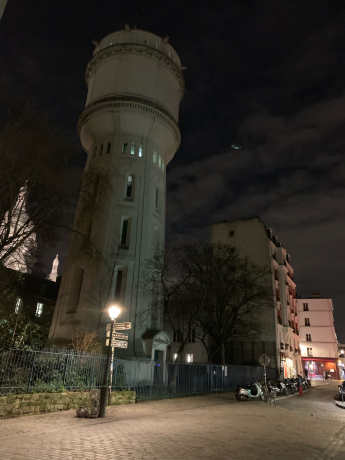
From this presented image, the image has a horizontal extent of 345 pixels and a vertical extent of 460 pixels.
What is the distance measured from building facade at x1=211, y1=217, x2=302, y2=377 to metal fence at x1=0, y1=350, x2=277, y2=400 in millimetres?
10907

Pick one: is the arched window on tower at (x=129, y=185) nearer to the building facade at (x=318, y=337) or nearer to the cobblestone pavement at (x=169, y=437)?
the cobblestone pavement at (x=169, y=437)

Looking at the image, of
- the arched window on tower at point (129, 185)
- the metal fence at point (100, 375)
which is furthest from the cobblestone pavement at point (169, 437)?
the arched window on tower at point (129, 185)

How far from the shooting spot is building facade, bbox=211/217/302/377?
125ft

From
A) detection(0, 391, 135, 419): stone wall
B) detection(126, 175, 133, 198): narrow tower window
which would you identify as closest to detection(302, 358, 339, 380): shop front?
detection(126, 175, 133, 198): narrow tower window

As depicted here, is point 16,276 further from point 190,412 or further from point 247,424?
point 247,424

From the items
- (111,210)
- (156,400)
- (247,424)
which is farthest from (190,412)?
(111,210)

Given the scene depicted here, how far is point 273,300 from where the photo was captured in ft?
119

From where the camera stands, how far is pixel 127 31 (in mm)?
35344

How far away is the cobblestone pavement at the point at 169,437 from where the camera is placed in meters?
7.29

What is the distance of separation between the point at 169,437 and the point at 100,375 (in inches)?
323

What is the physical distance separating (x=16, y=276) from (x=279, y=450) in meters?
16.9

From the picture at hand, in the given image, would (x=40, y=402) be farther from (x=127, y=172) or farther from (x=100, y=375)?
(x=127, y=172)

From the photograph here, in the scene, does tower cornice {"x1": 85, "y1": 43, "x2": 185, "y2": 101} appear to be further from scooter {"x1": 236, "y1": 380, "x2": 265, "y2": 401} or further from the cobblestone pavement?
the cobblestone pavement

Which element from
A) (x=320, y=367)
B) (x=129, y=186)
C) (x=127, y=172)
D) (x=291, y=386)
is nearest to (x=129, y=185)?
(x=129, y=186)
